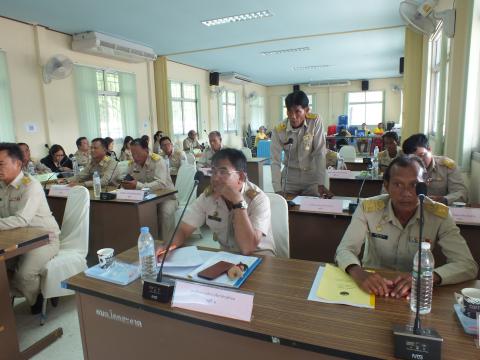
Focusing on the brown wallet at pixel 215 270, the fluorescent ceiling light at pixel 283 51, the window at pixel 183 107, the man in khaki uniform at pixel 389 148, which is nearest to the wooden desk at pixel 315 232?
the brown wallet at pixel 215 270

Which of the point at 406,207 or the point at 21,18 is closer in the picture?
the point at 406,207

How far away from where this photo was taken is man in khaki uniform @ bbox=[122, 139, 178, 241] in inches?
134

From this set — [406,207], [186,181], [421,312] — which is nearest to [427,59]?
[186,181]

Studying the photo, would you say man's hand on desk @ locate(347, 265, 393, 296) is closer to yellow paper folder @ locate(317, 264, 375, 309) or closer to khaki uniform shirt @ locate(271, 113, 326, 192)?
yellow paper folder @ locate(317, 264, 375, 309)

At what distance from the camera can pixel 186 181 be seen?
12.6 feet

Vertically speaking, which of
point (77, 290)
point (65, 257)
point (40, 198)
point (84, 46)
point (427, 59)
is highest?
point (84, 46)

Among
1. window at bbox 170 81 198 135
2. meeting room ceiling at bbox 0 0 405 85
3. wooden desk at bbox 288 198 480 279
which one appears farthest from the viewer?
window at bbox 170 81 198 135

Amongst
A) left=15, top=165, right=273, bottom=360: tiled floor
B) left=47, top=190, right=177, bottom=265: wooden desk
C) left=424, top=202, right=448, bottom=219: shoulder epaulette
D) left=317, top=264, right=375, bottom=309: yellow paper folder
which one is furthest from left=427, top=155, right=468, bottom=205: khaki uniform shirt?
left=15, top=165, right=273, bottom=360: tiled floor

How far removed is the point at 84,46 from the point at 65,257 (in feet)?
15.0

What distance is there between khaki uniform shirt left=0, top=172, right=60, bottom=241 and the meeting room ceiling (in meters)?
3.08

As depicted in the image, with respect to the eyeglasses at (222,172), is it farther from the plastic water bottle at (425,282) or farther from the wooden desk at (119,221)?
the wooden desk at (119,221)

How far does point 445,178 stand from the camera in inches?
101

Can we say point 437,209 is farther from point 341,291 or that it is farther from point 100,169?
point 100,169

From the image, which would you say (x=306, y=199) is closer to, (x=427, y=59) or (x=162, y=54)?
(x=427, y=59)
